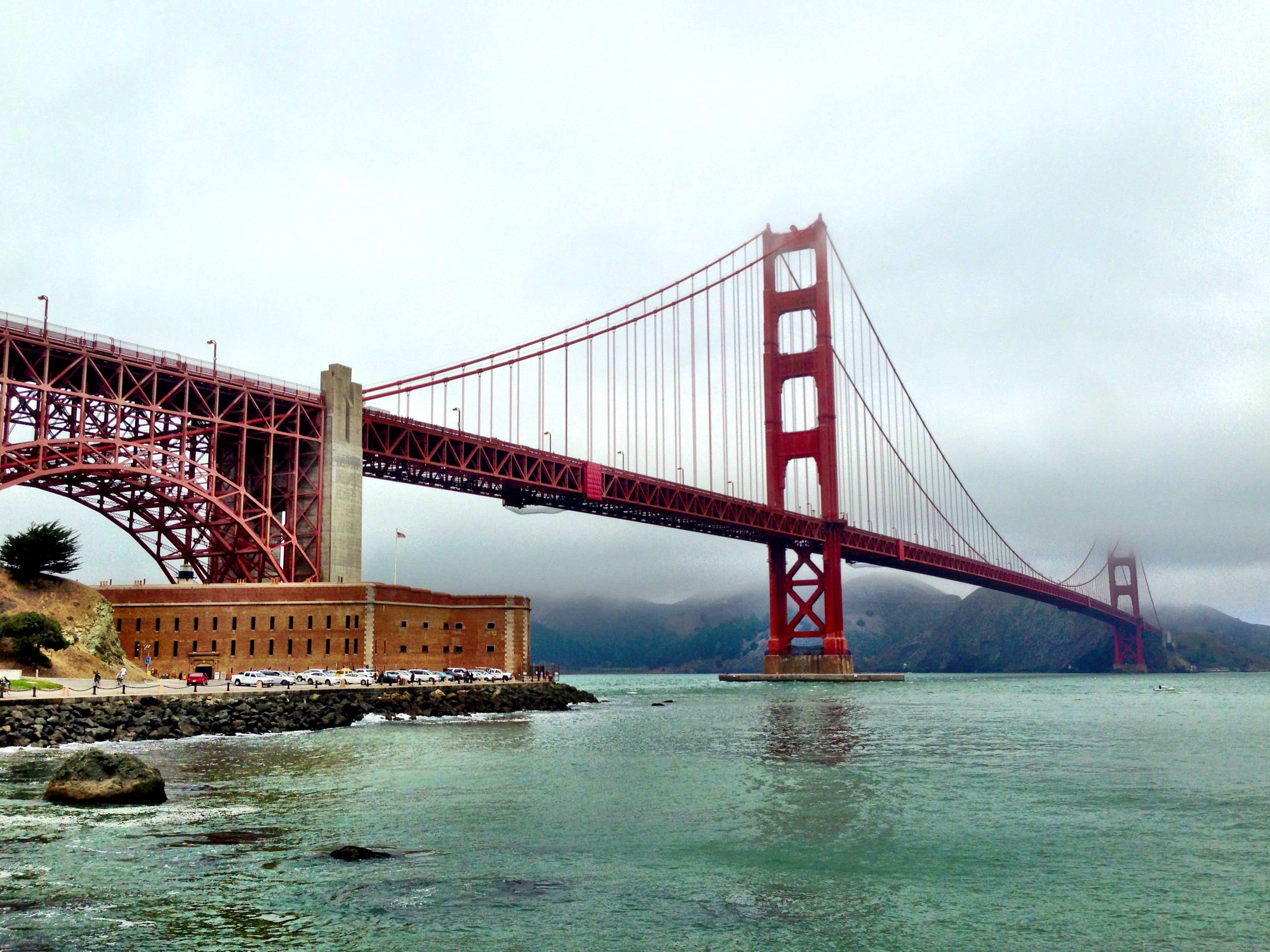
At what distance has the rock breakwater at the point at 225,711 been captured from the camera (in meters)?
40.0

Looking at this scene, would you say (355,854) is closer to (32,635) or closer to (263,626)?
(32,635)

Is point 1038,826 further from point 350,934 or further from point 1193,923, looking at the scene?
point 350,934

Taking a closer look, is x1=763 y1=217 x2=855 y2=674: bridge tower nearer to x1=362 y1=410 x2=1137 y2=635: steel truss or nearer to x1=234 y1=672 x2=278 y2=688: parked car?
x1=362 y1=410 x2=1137 y2=635: steel truss

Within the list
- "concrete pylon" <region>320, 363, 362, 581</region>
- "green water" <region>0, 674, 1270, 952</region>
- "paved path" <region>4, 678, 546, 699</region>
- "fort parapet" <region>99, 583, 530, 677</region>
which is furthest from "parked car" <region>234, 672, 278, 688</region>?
"green water" <region>0, 674, 1270, 952</region>

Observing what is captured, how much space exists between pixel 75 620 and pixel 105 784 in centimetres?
3534

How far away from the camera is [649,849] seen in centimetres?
2148

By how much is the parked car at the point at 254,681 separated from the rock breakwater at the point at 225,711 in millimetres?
3811

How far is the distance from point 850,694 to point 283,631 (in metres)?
46.1

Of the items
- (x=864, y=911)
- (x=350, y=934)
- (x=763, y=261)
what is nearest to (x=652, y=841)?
(x=864, y=911)

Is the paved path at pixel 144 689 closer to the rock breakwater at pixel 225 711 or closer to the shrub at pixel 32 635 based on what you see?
the rock breakwater at pixel 225 711

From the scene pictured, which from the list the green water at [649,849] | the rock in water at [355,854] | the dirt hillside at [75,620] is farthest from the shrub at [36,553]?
the rock in water at [355,854]

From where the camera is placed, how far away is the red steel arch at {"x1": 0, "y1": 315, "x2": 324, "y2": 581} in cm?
5988

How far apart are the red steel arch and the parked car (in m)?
10.9

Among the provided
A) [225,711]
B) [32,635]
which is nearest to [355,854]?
[225,711]
